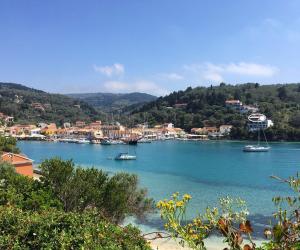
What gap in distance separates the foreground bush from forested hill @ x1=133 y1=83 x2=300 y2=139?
318 feet

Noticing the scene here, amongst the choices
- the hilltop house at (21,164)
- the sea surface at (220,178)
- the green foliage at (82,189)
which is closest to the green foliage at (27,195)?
the green foliage at (82,189)

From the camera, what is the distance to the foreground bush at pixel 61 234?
5.72 metres

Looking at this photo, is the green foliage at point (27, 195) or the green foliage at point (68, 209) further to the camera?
the green foliage at point (27, 195)

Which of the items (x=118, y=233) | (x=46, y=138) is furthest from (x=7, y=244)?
(x=46, y=138)

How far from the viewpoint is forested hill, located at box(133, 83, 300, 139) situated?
111188mm

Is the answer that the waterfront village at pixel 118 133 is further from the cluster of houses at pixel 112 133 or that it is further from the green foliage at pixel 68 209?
the green foliage at pixel 68 209

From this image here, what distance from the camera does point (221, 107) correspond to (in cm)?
13288

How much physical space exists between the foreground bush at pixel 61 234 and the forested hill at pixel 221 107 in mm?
96857

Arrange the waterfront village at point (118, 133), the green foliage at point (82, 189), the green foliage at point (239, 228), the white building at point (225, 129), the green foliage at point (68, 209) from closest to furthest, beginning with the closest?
the green foliage at point (239, 228)
the green foliage at point (68, 209)
the green foliage at point (82, 189)
the white building at point (225, 129)
the waterfront village at point (118, 133)

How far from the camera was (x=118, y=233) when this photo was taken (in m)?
6.50

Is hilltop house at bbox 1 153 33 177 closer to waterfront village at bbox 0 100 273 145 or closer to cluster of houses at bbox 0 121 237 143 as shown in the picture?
waterfront village at bbox 0 100 273 145

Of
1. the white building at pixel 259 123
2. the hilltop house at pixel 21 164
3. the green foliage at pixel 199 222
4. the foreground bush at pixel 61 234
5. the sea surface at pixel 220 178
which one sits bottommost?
the sea surface at pixel 220 178

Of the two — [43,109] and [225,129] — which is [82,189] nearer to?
[225,129]

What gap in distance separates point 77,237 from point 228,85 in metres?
169
